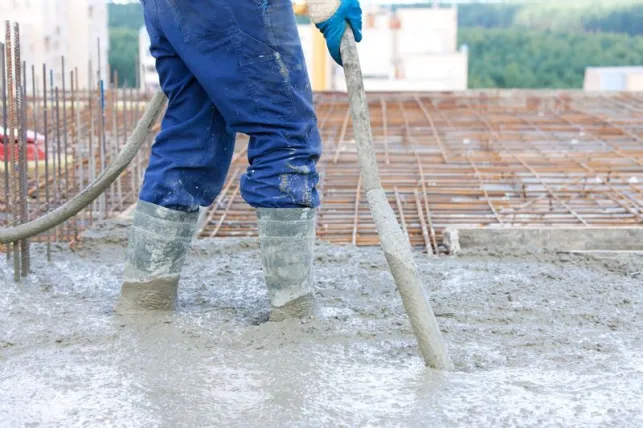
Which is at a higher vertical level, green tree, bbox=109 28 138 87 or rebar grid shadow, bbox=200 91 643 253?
green tree, bbox=109 28 138 87

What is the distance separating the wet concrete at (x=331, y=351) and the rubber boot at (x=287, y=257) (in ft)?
0.19

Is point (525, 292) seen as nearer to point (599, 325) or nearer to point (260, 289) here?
point (599, 325)

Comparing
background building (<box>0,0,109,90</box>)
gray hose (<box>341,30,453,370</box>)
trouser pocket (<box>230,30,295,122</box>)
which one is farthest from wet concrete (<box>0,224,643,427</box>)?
background building (<box>0,0,109,90</box>)

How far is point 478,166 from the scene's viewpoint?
4668mm

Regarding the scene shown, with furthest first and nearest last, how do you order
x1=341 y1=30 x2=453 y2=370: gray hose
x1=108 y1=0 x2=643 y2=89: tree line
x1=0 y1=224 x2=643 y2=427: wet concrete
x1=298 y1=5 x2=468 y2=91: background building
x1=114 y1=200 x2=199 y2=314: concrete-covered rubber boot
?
1. x1=108 y1=0 x2=643 y2=89: tree line
2. x1=298 y1=5 x2=468 y2=91: background building
3. x1=114 y1=200 x2=199 y2=314: concrete-covered rubber boot
4. x1=341 y1=30 x2=453 y2=370: gray hose
5. x1=0 y1=224 x2=643 y2=427: wet concrete

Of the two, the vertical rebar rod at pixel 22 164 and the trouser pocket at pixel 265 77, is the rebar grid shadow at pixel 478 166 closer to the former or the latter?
the vertical rebar rod at pixel 22 164

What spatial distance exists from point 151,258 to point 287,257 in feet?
1.08

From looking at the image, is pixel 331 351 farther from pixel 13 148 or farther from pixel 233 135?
pixel 13 148

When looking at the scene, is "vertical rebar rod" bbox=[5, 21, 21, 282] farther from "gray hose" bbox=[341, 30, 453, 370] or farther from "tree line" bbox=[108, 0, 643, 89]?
"tree line" bbox=[108, 0, 643, 89]

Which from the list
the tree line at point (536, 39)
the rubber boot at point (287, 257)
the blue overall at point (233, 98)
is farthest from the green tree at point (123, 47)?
the rubber boot at point (287, 257)

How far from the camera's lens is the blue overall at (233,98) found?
190 cm

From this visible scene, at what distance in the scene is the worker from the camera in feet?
6.26

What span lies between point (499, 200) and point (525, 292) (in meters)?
1.61

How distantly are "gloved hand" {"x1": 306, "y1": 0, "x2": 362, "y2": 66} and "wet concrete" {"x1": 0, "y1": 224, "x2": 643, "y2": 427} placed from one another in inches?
24.8
